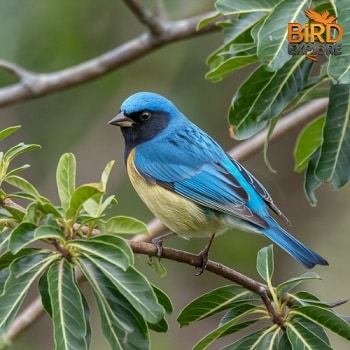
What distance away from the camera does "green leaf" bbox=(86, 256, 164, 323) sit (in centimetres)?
303

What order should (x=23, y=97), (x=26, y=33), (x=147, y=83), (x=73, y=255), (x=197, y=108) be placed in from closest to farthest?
(x=73, y=255) < (x=23, y=97) < (x=26, y=33) < (x=197, y=108) < (x=147, y=83)

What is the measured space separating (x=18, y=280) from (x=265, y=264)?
43.3 inches

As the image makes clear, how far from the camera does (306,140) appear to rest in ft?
15.4

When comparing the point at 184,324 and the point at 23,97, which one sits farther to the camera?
the point at 23,97

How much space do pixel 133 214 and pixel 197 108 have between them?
122cm

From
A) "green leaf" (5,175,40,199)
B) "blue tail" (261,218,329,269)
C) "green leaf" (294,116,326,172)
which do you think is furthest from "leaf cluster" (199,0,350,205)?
"green leaf" (5,175,40,199)

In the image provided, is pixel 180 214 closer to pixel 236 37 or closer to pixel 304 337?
pixel 236 37

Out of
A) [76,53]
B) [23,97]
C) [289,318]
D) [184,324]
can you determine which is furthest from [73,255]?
[76,53]

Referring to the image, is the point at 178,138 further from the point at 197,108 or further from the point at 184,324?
the point at 197,108

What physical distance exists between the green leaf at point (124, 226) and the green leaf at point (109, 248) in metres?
0.10

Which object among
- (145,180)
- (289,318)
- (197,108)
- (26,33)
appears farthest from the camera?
(197,108)

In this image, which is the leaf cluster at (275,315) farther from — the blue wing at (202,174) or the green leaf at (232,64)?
the green leaf at (232,64)

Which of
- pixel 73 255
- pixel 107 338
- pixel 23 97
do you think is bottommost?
pixel 107 338

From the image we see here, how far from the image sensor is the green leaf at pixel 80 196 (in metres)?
3.06
